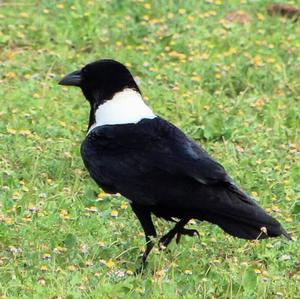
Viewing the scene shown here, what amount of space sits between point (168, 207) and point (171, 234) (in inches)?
10.1

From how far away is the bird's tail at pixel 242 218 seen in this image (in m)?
5.92

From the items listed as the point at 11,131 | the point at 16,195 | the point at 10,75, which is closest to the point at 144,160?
the point at 16,195

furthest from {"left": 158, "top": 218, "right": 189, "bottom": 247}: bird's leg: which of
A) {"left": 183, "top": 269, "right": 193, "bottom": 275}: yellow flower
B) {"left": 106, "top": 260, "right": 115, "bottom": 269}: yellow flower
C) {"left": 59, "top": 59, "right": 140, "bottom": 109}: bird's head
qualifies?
{"left": 59, "top": 59, "right": 140, "bottom": 109}: bird's head

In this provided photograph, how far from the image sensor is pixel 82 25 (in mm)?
9977

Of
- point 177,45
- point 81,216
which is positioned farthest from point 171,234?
point 177,45

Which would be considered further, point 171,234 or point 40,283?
point 171,234

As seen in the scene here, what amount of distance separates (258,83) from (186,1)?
1.57m

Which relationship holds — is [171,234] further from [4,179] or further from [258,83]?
[258,83]

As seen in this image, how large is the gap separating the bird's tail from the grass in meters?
0.21

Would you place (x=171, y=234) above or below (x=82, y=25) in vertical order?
above

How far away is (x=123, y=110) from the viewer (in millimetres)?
6684

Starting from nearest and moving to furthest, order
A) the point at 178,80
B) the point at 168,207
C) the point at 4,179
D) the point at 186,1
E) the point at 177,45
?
the point at 168,207 < the point at 4,179 < the point at 178,80 < the point at 177,45 < the point at 186,1

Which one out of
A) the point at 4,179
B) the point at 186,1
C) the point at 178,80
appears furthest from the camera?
the point at 186,1

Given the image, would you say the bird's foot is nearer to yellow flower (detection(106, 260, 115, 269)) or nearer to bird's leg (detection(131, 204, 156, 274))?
bird's leg (detection(131, 204, 156, 274))
